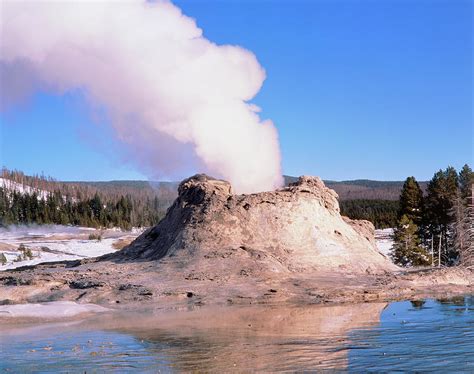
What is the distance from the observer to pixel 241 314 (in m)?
17.6

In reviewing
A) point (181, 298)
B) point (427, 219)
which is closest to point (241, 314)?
point (181, 298)

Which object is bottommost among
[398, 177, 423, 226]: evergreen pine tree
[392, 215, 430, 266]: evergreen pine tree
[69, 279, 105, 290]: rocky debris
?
[69, 279, 105, 290]: rocky debris

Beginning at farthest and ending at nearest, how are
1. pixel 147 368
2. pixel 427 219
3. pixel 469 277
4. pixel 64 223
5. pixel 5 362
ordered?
pixel 64 223 < pixel 427 219 < pixel 469 277 < pixel 5 362 < pixel 147 368

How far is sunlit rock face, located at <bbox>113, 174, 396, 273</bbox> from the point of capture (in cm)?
2355

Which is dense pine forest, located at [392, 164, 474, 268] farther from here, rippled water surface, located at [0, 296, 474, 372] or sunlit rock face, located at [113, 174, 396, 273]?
rippled water surface, located at [0, 296, 474, 372]

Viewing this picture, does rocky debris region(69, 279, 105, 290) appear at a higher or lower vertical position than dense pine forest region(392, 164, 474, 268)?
lower

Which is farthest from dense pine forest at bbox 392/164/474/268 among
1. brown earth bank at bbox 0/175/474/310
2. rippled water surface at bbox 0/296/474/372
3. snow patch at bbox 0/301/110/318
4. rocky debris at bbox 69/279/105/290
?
snow patch at bbox 0/301/110/318

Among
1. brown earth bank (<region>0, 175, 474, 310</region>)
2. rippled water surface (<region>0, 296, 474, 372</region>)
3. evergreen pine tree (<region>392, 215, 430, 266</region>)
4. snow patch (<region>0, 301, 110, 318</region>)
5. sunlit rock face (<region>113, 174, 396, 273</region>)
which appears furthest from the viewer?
evergreen pine tree (<region>392, 215, 430, 266</region>)

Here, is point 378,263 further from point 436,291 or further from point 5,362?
point 5,362

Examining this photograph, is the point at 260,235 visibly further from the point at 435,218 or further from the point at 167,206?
the point at 167,206

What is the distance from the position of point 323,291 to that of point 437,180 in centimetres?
3499

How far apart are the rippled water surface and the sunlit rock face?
4875 millimetres

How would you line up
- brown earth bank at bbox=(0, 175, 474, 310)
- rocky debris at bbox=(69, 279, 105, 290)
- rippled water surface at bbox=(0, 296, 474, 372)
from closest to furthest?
rippled water surface at bbox=(0, 296, 474, 372) → brown earth bank at bbox=(0, 175, 474, 310) → rocky debris at bbox=(69, 279, 105, 290)

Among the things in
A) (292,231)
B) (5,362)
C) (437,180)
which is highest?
(437,180)
